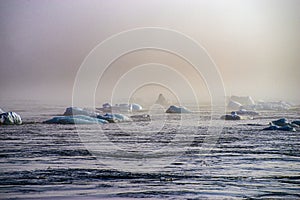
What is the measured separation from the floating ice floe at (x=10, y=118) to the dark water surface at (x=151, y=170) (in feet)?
0.19

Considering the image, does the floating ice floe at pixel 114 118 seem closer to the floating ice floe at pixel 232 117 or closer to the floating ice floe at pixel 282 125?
the floating ice floe at pixel 232 117

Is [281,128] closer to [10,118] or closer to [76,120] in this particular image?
[76,120]

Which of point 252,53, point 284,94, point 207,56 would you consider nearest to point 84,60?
point 207,56

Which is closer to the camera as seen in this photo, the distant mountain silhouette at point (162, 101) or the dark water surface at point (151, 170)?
the dark water surface at point (151, 170)

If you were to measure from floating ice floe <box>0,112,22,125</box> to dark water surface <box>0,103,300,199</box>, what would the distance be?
0.19 ft

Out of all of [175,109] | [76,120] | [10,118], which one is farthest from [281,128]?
[10,118]

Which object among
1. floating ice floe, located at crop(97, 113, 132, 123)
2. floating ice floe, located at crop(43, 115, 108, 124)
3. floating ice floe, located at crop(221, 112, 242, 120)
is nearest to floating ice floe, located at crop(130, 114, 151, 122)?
floating ice floe, located at crop(97, 113, 132, 123)

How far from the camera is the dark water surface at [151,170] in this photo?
5.84m

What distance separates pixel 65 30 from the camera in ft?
21.3

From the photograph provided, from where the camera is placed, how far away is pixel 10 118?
6.30m

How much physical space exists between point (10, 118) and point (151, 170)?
5.58 feet

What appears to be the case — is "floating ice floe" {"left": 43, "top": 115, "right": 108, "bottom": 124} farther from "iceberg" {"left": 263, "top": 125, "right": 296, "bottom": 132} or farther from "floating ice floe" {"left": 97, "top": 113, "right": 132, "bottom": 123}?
"iceberg" {"left": 263, "top": 125, "right": 296, "bottom": 132}

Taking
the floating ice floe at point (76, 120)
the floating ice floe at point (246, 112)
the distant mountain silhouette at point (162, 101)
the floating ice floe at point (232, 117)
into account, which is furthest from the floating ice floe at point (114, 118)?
the floating ice floe at point (246, 112)

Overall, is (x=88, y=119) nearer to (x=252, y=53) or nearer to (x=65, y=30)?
(x=65, y=30)
